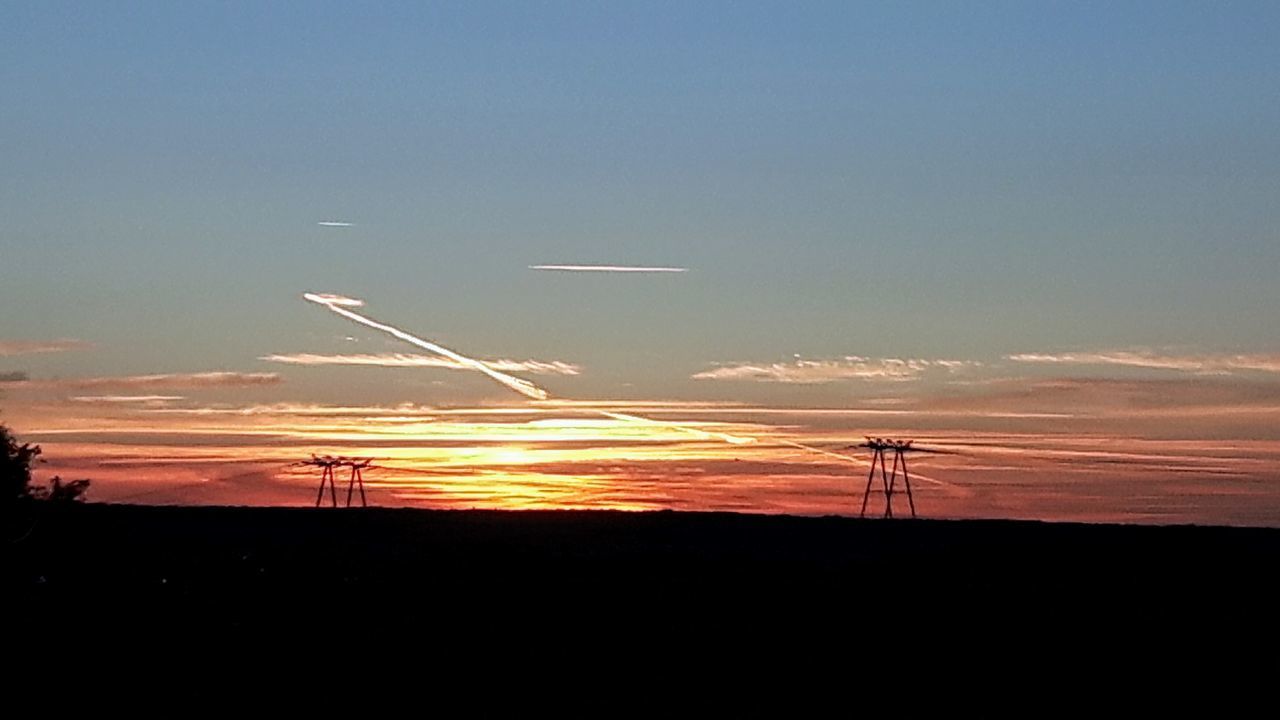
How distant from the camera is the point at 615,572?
→ 114 metres

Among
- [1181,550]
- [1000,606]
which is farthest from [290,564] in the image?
[1181,550]

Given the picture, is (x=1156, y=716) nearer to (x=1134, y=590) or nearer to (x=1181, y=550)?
(x=1134, y=590)

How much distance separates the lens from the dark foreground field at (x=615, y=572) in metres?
72.4

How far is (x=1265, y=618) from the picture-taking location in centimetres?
8250

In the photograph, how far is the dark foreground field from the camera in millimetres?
72375

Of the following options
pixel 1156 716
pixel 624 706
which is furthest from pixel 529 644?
pixel 1156 716

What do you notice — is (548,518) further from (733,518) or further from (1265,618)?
(1265,618)

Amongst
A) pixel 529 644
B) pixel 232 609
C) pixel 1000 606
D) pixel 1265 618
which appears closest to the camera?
pixel 529 644

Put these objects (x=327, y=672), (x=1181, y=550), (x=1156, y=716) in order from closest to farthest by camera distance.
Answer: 1. (x=1156, y=716)
2. (x=327, y=672)
3. (x=1181, y=550)

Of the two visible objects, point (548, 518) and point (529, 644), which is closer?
point (529, 644)

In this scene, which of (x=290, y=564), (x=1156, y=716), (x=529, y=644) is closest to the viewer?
(x=1156, y=716)

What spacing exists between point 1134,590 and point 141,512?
115m

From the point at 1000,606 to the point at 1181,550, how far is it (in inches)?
2318

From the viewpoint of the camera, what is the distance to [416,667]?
59.6 metres
